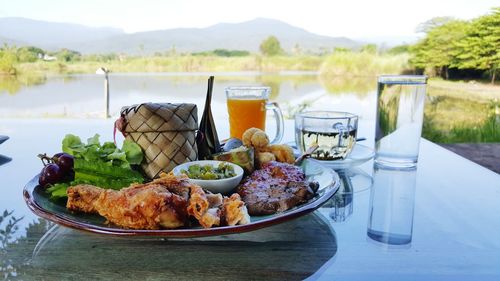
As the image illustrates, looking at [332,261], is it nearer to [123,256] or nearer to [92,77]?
[123,256]

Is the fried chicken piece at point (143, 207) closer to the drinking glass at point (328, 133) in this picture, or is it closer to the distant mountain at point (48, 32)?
the drinking glass at point (328, 133)

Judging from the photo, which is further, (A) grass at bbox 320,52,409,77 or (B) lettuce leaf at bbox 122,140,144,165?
(A) grass at bbox 320,52,409,77

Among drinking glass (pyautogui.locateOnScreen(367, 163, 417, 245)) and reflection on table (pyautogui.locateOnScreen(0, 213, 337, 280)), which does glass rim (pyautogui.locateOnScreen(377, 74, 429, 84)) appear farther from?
reflection on table (pyautogui.locateOnScreen(0, 213, 337, 280))

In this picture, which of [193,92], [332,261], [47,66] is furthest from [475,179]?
[47,66]

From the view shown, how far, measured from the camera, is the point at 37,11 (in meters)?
7.29

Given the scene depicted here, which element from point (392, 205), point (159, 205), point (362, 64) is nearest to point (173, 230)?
point (159, 205)

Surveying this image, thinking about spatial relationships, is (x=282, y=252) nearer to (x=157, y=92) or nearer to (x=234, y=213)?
(x=234, y=213)

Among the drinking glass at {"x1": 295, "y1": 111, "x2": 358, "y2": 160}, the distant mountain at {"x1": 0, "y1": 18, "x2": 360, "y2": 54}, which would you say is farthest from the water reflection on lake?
the drinking glass at {"x1": 295, "y1": 111, "x2": 358, "y2": 160}

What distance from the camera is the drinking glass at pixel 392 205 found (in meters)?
0.62

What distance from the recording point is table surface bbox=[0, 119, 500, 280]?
0.49 m

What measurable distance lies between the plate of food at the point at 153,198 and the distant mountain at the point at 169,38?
5325 millimetres

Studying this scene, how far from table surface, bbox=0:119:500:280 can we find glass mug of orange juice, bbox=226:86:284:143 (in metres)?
0.48

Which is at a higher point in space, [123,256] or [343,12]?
[343,12]

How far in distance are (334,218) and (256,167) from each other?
0.24 metres
